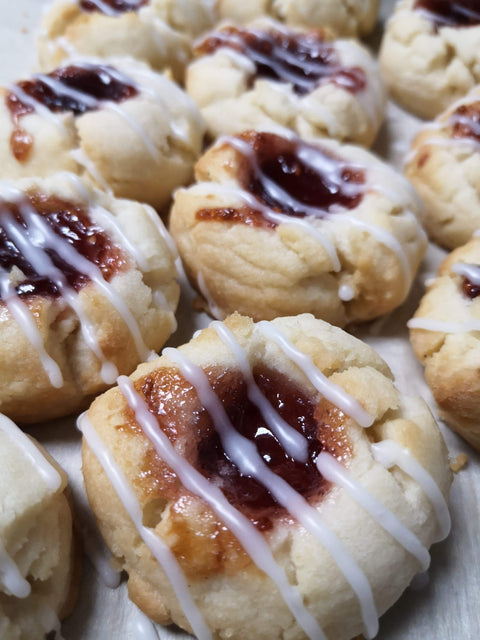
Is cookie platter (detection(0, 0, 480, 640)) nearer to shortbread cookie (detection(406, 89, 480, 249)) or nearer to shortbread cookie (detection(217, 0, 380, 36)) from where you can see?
shortbread cookie (detection(406, 89, 480, 249))

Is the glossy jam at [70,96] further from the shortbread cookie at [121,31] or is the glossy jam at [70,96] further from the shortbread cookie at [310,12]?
the shortbread cookie at [310,12]

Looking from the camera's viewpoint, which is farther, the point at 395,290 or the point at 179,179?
the point at 179,179

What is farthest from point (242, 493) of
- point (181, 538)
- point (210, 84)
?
point (210, 84)

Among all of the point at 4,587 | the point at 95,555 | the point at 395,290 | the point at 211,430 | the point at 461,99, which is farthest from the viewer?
the point at 461,99

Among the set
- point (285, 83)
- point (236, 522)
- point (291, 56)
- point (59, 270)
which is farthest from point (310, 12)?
point (236, 522)

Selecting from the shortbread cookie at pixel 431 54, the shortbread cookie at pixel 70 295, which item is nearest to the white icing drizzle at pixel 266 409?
the shortbread cookie at pixel 70 295

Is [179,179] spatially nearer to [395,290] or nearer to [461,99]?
[395,290]

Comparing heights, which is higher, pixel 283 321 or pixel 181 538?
pixel 283 321
